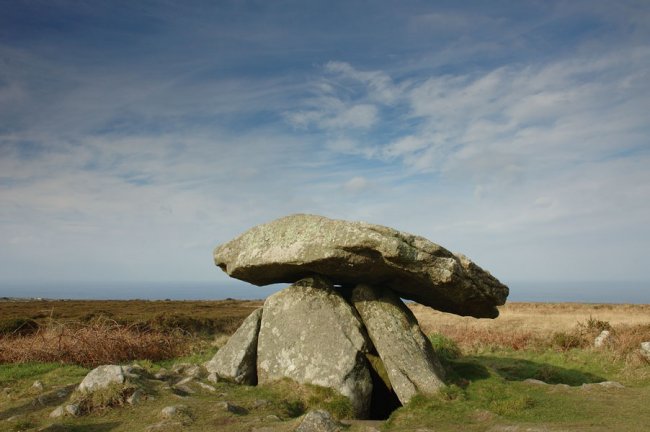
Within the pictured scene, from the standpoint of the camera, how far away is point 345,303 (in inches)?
487

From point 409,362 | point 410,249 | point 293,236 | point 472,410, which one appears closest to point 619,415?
point 472,410

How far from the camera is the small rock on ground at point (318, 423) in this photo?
780cm

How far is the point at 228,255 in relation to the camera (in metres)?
12.8

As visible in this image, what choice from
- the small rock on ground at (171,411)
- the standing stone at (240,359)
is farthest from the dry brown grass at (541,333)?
the small rock on ground at (171,411)

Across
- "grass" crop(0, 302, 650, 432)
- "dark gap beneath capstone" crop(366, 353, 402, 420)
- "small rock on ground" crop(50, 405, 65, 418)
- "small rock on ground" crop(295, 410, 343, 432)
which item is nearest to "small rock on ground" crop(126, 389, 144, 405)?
"grass" crop(0, 302, 650, 432)

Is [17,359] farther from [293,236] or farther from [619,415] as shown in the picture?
[619,415]

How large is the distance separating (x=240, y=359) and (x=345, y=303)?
279cm

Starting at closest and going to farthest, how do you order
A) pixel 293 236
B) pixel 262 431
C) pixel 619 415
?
pixel 262 431
pixel 619 415
pixel 293 236

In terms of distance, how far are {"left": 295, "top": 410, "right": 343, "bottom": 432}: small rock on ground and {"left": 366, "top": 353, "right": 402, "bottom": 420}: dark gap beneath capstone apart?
3.40 m

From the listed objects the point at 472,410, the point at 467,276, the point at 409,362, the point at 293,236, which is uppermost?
the point at 293,236

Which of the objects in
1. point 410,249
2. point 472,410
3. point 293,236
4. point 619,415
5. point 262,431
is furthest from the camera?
point 293,236

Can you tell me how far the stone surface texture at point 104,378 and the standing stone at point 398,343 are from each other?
5385mm

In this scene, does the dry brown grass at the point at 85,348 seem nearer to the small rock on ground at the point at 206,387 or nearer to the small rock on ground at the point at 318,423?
the small rock on ground at the point at 206,387

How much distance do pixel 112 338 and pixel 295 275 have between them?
7.74 metres
